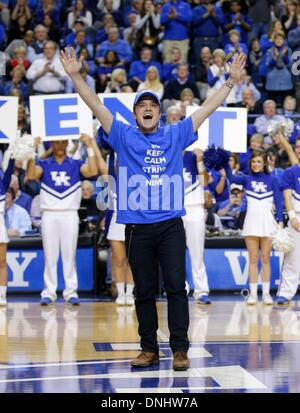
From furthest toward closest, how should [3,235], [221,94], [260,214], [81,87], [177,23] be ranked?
[177,23] < [260,214] < [3,235] < [221,94] < [81,87]

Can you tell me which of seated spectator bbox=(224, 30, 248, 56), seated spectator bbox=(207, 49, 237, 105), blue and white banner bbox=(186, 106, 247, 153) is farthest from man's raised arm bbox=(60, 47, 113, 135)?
seated spectator bbox=(224, 30, 248, 56)

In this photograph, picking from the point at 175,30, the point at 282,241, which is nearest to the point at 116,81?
the point at 175,30

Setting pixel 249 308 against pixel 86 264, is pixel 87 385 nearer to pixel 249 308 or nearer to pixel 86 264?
pixel 249 308

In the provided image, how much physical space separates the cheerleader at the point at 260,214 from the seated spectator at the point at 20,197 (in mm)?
3442

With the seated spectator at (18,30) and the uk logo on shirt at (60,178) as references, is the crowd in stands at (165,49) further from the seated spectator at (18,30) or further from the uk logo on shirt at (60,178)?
the uk logo on shirt at (60,178)

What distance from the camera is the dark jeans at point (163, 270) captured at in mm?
7730

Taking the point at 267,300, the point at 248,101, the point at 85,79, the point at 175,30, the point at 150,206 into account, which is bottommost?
the point at 267,300

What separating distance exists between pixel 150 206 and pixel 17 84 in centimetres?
1019

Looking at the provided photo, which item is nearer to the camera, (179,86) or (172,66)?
(179,86)

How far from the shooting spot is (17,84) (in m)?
17.5

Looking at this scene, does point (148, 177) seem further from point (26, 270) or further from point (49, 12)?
point (49, 12)

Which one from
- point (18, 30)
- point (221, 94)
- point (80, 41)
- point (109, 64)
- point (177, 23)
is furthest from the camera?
point (18, 30)

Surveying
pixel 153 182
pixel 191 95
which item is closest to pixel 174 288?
pixel 153 182

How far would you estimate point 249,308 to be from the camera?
12273 mm
